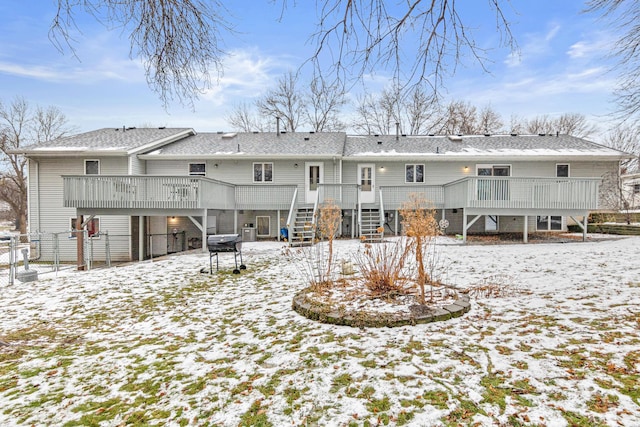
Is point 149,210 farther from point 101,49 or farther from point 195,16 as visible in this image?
point 195,16

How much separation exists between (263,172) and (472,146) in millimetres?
10302

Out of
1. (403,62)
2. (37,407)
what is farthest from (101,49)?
(37,407)

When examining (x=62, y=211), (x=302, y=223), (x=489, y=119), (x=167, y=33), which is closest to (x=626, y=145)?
(x=489, y=119)

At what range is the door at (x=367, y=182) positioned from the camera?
51.2 feet

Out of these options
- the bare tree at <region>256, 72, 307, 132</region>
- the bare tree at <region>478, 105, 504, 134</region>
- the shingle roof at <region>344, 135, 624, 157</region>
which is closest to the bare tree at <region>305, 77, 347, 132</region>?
the bare tree at <region>256, 72, 307, 132</region>

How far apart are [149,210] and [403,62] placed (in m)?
11.0

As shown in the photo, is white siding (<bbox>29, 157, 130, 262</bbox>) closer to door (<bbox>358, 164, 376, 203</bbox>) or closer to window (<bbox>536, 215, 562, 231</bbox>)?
door (<bbox>358, 164, 376, 203</bbox>)

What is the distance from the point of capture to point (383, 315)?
4.19 m

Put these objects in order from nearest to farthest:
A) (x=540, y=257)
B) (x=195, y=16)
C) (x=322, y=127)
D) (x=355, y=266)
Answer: (x=195, y=16) → (x=355, y=266) → (x=540, y=257) → (x=322, y=127)

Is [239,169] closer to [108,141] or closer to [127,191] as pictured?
[127,191]

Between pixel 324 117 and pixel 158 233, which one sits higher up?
pixel 324 117

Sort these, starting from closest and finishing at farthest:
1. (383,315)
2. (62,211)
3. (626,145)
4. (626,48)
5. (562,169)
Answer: (383,315) → (626,48) → (62,211) → (562,169) → (626,145)

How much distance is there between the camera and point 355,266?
7.80m

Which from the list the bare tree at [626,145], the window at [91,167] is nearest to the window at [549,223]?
the bare tree at [626,145]
